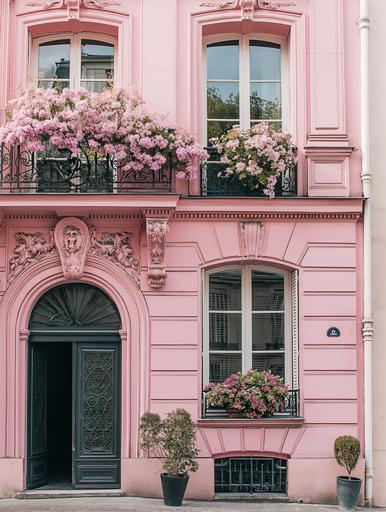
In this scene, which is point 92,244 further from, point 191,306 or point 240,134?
point 240,134

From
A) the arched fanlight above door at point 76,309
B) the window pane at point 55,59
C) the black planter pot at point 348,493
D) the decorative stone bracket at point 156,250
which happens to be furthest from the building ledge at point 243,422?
the window pane at point 55,59

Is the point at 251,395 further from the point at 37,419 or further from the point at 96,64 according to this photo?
the point at 96,64

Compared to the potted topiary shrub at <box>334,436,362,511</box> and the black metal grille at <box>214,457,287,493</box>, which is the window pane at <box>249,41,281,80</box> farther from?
the black metal grille at <box>214,457,287,493</box>

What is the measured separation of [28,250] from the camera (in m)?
13.1

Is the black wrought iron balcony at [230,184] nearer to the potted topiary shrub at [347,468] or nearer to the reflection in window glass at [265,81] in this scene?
the reflection in window glass at [265,81]

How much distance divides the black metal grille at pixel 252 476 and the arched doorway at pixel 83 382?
1555 mm

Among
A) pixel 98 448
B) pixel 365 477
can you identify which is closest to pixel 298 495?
pixel 365 477

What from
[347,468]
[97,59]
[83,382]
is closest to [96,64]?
[97,59]

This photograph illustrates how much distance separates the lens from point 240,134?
516 inches

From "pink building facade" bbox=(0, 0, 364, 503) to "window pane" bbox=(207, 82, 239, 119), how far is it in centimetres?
5

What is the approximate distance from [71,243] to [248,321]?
288 cm

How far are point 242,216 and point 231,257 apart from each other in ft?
2.05

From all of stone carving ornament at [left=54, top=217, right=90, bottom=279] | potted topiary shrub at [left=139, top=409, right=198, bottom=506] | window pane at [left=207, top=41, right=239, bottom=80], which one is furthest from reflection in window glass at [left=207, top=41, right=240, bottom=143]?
potted topiary shrub at [left=139, top=409, right=198, bottom=506]

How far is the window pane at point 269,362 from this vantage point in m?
13.4
